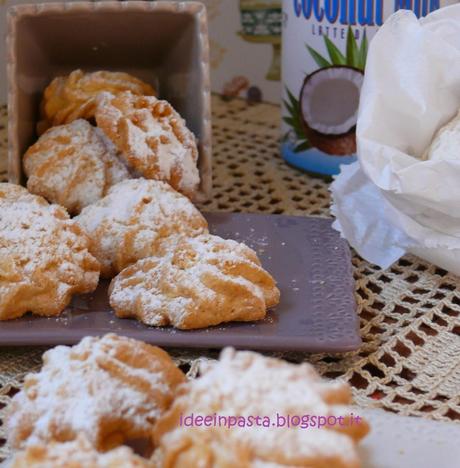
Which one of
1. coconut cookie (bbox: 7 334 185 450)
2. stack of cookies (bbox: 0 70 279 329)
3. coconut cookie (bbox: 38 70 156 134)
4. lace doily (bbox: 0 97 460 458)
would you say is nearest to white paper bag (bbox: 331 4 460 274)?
lace doily (bbox: 0 97 460 458)

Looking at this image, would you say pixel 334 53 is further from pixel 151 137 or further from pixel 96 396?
pixel 96 396

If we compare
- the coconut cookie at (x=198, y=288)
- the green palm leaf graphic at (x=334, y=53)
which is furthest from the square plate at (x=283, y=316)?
the green palm leaf graphic at (x=334, y=53)

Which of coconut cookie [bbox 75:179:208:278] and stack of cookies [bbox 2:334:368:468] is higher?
stack of cookies [bbox 2:334:368:468]

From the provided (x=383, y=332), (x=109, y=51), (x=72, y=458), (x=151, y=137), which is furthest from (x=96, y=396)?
(x=109, y=51)

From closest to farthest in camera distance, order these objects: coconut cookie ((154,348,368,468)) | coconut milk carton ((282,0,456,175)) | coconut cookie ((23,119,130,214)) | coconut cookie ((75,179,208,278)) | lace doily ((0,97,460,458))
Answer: coconut cookie ((154,348,368,468)), lace doily ((0,97,460,458)), coconut cookie ((75,179,208,278)), coconut cookie ((23,119,130,214)), coconut milk carton ((282,0,456,175))

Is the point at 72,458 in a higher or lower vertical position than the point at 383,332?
higher

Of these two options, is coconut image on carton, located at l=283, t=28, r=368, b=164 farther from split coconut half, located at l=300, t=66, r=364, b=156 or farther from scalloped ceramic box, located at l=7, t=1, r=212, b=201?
scalloped ceramic box, located at l=7, t=1, r=212, b=201
